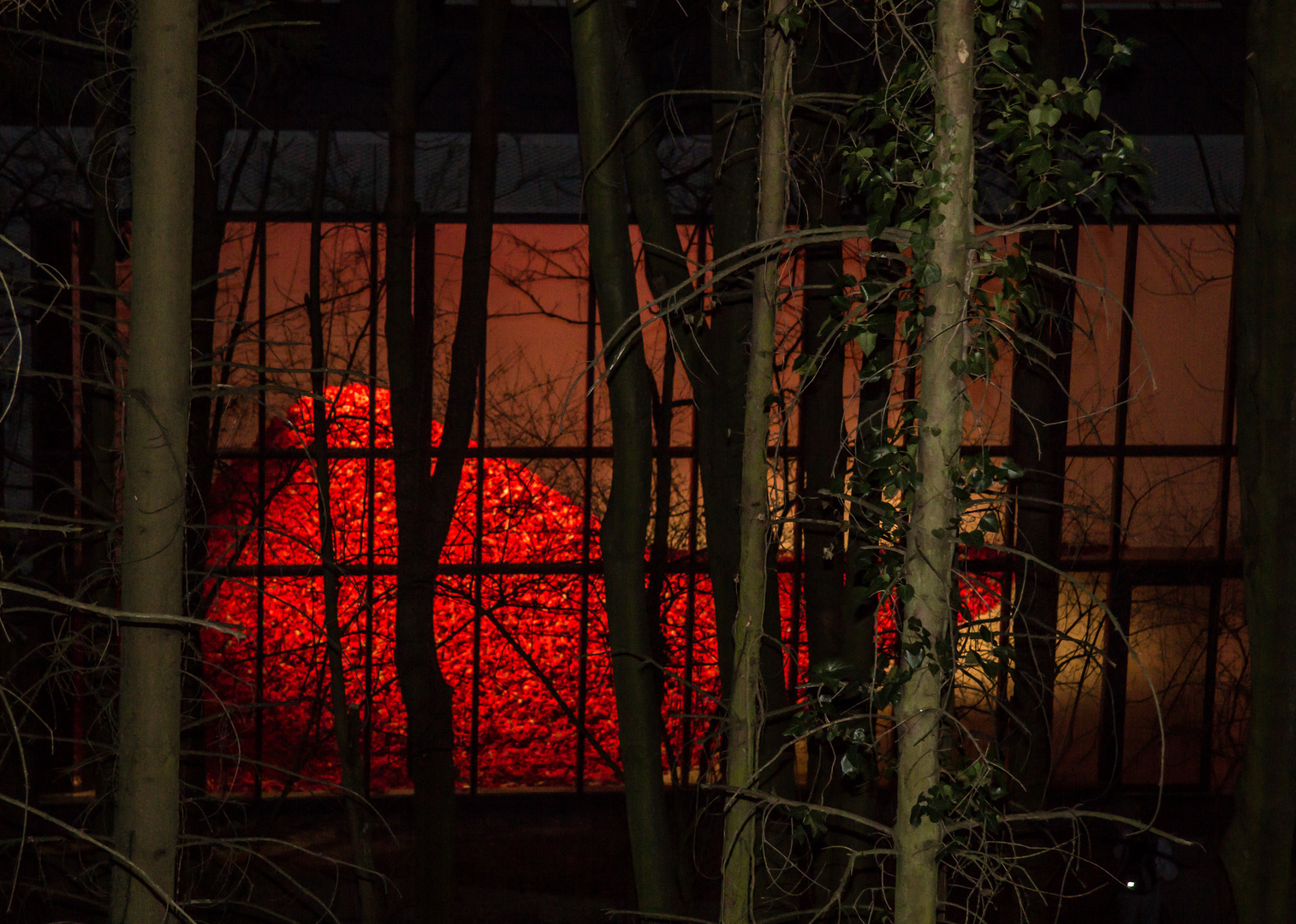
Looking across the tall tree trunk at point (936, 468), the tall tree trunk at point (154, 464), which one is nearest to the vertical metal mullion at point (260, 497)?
the tall tree trunk at point (154, 464)

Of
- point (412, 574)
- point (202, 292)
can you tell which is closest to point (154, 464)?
point (202, 292)

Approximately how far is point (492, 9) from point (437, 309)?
3760mm

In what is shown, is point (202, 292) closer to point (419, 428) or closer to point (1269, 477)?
point (419, 428)

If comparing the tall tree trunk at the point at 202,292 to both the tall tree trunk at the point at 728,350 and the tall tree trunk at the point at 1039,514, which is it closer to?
the tall tree trunk at the point at 728,350

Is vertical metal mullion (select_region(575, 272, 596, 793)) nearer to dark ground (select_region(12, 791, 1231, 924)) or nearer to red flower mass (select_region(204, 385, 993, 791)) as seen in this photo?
red flower mass (select_region(204, 385, 993, 791))

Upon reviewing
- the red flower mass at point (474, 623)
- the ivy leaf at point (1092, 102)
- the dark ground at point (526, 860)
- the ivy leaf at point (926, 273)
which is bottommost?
the dark ground at point (526, 860)

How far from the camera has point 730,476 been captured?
686cm

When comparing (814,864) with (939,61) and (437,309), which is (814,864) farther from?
(437,309)

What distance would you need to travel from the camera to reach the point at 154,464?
15.0 feet

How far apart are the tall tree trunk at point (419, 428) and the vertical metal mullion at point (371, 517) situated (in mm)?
2574

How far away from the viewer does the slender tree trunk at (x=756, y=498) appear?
4582 mm

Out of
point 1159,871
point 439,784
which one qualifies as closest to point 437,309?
point 439,784

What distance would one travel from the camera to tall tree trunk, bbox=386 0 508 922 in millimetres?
9844

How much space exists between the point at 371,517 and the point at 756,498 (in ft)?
29.8
